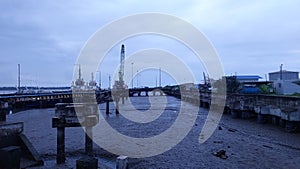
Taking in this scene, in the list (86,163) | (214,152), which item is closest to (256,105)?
(214,152)

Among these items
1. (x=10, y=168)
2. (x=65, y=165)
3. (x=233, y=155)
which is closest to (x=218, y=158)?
(x=233, y=155)

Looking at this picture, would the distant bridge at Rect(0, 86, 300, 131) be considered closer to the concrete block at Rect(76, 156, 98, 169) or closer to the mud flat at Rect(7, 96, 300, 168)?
the mud flat at Rect(7, 96, 300, 168)

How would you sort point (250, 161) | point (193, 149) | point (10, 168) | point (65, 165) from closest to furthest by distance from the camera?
point (10, 168) < point (65, 165) < point (250, 161) < point (193, 149)

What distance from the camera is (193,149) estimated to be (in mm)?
14438

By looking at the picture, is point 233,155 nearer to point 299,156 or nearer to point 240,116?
point 299,156

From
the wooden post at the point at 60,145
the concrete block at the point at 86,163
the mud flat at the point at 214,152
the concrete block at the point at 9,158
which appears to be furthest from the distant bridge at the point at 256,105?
the concrete block at the point at 86,163

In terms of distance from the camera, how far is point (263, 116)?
83.2ft

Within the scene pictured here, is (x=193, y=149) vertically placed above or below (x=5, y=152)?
below

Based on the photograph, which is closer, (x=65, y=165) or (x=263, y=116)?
(x=65, y=165)

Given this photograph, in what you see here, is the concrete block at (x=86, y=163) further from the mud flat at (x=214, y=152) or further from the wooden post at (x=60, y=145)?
the wooden post at (x=60, y=145)

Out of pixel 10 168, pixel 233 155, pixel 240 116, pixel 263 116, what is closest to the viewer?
pixel 10 168

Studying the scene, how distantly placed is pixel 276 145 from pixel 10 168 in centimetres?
1338

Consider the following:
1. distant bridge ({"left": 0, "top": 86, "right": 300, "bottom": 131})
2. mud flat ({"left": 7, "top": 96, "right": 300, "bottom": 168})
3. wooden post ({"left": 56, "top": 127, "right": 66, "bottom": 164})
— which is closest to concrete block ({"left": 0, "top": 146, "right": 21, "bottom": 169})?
mud flat ({"left": 7, "top": 96, "right": 300, "bottom": 168})

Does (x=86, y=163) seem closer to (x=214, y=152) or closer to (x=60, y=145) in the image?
(x=60, y=145)
